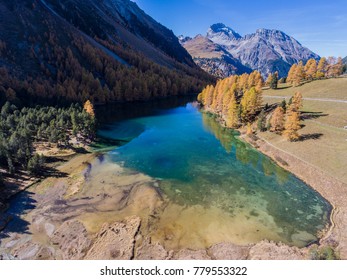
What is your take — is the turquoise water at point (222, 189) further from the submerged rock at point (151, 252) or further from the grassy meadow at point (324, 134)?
the grassy meadow at point (324, 134)

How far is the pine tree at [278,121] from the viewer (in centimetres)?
7154

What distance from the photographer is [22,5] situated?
160m

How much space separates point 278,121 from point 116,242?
6142 centimetres

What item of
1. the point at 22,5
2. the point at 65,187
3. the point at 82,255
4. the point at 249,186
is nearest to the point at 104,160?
the point at 65,187

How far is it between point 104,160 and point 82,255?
104 feet

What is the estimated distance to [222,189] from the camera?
46312mm

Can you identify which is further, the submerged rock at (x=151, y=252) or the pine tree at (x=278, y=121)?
the pine tree at (x=278, y=121)

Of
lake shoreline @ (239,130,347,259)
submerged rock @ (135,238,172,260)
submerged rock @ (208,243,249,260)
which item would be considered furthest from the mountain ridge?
submerged rock @ (208,243,249,260)

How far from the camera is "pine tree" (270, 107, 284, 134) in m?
71.5

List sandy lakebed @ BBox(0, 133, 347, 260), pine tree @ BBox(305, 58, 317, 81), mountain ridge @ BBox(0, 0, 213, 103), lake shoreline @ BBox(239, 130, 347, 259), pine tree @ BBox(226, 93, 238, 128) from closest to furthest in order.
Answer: sandy lakebed @ BBox(0, 133, 347, 260) < lake shoreline @ BBox(239, 130, 347, 259) < pine tree @ BBox(226, 93, 238, 128) < mountain ridge @ BBox(0, 0, 213, 103) < pine tree @ BBox(305, 58, 317, 81)

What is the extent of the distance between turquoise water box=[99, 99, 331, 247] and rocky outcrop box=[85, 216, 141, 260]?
4042mm

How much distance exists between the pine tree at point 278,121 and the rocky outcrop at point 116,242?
56.0 m

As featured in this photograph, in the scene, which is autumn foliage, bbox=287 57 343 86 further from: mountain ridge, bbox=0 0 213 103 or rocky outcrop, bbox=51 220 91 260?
rocky outcrop, bbox=51 220 91 260

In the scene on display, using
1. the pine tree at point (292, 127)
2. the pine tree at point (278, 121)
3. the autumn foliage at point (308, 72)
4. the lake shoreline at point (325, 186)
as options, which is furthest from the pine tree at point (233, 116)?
the autumn foliage at point (308, 72)
